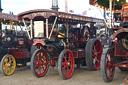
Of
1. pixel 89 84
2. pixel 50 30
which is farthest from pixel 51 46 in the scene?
pixel 89 84

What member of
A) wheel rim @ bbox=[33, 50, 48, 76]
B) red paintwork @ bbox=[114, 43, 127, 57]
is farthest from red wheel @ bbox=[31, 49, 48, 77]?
red paintwork @ bbox=[114, 43, 127, 57]

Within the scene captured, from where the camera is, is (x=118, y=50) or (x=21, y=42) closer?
(x=118, y=50)

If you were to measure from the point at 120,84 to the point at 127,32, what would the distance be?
1.26 metres

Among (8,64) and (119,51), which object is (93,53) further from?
(8,64)

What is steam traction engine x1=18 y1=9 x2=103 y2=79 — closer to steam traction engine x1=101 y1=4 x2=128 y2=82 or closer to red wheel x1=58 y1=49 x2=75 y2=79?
red wheel x1=58 y1=49 x2=75 y2=79

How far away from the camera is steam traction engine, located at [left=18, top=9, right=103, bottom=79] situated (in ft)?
18.7

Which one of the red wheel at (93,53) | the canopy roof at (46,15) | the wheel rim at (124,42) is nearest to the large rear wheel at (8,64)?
the canopy roof at (46,15)

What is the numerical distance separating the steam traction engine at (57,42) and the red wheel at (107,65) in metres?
1.20

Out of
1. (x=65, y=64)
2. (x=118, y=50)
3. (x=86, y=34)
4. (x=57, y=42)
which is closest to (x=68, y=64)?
(x=65, y=64)

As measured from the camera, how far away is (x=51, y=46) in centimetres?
604

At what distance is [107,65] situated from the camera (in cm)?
491

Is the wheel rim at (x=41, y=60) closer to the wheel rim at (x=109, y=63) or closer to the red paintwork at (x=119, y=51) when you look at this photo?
the wheel rim at (x=109, y=63)

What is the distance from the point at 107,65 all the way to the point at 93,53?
2079 millimetres

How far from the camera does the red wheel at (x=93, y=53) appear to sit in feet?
21.6
